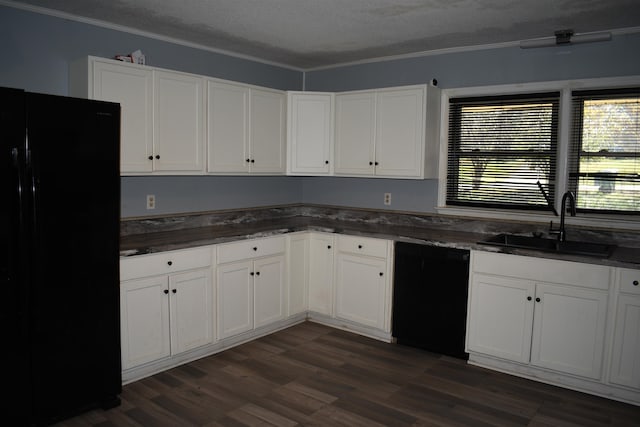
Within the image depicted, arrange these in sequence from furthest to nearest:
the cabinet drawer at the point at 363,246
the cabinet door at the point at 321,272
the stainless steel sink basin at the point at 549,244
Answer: the cabinet door at the point at 321,272, the cabinet drawer at the point at 363,246, the stainless steel sink basin at the point at 549,244

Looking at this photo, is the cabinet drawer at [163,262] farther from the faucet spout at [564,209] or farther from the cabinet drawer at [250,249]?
the faucet spout at [564,209]

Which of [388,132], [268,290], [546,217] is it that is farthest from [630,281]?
[268,290]

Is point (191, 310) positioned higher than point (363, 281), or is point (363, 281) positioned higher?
point (363, 281)

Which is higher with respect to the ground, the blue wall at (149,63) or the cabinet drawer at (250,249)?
the blue wall at (149,63)

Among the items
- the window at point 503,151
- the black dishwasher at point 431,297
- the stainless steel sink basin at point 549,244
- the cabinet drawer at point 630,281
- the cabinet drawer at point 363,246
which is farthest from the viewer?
the cabinet drawer at point 363,246

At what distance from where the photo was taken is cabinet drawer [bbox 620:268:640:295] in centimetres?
293

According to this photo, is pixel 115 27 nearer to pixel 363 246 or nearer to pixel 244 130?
pixel 244 130

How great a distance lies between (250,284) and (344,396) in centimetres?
124

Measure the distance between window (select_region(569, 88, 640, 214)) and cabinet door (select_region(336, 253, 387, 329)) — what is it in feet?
5.35

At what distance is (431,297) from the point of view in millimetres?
3742

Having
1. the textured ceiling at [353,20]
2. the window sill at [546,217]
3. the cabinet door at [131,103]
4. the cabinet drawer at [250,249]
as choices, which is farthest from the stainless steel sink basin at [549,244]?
the cabinet door at [131,103]

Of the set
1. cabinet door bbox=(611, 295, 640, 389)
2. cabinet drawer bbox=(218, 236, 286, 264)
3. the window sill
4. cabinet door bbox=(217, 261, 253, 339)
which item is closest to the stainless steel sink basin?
the window sill

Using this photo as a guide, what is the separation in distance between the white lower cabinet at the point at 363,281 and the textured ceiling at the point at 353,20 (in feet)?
5.34

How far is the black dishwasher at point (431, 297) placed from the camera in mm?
3609
